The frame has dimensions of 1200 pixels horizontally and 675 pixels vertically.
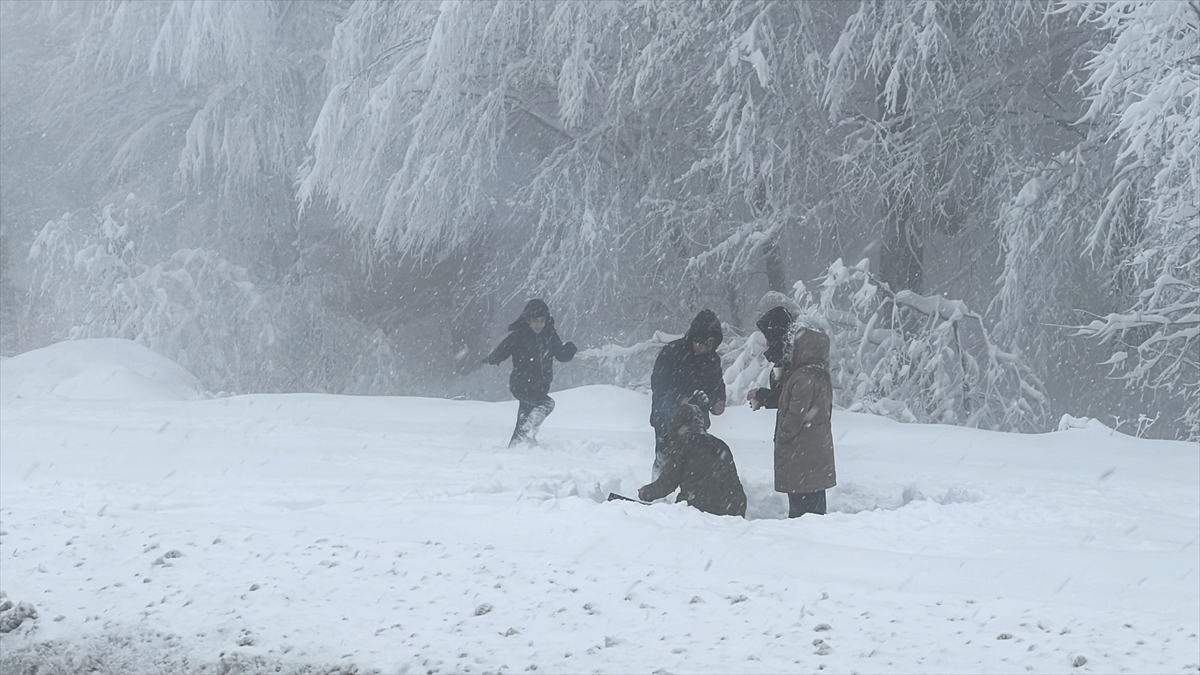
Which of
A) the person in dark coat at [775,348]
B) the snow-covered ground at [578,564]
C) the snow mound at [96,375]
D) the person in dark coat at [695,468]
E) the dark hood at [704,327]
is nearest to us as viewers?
the snow-covered ground at [578,564]

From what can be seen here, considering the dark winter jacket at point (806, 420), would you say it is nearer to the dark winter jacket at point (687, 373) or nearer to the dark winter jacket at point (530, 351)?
the dark winter jacket at point (687, 373)

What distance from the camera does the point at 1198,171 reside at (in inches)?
364

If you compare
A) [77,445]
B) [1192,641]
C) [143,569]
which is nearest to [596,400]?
[77,445]

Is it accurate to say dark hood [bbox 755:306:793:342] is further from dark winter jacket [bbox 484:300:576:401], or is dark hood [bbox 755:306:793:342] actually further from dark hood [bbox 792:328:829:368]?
dark winter jacket [bbox 484:300:576:401]

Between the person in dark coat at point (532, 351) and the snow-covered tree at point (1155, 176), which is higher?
the snow-covered tree at point (1155, 176)

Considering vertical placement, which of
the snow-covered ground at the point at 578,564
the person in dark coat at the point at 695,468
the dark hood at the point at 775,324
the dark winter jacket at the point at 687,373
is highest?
the dark hood at the point at 775,324

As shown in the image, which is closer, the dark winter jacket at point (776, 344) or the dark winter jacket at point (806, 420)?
the dark winter jacket at point (806, 420)

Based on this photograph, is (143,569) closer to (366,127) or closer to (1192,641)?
(1192,641)

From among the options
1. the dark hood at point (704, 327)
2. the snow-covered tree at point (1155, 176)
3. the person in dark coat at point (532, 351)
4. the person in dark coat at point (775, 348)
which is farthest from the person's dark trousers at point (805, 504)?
the snow-covered tree at point (1155, 176)

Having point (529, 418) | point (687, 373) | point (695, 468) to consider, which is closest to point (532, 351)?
point (529, 418)

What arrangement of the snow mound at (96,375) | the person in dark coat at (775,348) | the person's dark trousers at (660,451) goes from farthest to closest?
the snow mound at (96,375)
the person's dark trousers at (660,451)
the person in dark coat at (775,348)

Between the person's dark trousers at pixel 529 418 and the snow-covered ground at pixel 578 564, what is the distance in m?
0.29

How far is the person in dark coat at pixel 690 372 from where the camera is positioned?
24.0 feet

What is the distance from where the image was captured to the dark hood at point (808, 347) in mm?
6578
